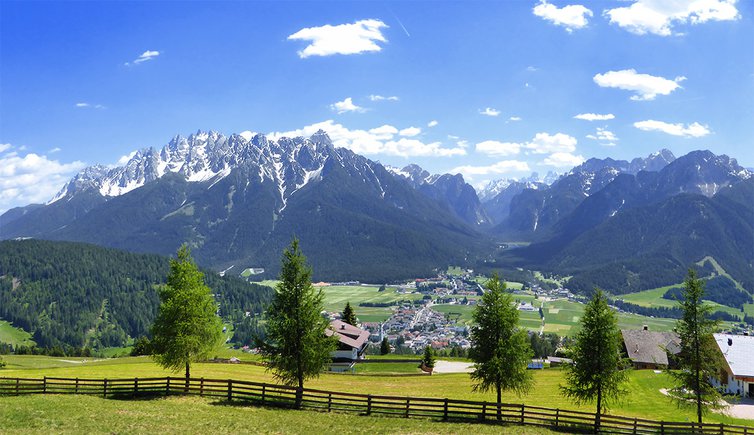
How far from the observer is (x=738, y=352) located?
246 feet

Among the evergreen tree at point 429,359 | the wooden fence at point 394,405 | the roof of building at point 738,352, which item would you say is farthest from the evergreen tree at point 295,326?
the roof of building at point 738,352

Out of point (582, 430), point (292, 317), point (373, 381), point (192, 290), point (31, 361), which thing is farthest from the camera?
point (31, 361)

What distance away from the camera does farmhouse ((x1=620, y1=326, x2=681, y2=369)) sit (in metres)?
91.7

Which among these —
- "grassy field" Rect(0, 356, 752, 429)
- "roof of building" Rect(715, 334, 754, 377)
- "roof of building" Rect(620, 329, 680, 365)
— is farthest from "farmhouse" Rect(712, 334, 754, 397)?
"roof of building" Rect(620, 329, 680, 365)

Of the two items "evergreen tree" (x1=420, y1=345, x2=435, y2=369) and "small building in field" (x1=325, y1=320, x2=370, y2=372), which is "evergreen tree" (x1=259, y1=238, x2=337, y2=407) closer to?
"evergreen tree" (x1=420, y1=345, x2=435, y2=369)

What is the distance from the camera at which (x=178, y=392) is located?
4506 cm

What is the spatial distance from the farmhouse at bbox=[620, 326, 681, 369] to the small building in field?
49.9 metres

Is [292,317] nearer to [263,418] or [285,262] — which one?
[285,262]

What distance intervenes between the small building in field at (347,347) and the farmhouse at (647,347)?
49.9 metres

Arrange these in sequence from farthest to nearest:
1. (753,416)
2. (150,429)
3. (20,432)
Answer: (753,416) < (150,429) < (20,432)

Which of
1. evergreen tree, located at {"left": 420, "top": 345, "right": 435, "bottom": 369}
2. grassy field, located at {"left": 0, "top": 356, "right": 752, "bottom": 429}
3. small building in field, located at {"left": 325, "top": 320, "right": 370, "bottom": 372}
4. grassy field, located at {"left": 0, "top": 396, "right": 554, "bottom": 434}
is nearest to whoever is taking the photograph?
grassy field, located at {"left": 0, "top": 396, "right": 554, "bottom": 434}

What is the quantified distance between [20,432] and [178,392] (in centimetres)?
1502

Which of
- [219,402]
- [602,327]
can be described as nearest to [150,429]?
[219,402]

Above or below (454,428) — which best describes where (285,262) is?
above
